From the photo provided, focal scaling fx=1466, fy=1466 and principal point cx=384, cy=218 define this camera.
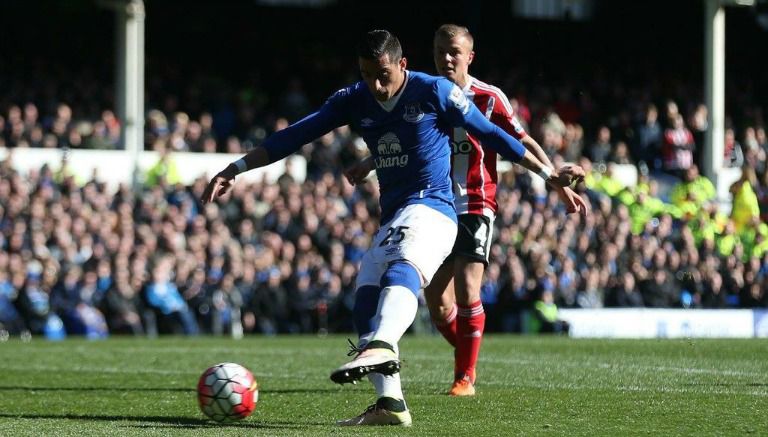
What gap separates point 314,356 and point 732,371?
5.04m

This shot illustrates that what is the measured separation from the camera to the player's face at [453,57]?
390 inches

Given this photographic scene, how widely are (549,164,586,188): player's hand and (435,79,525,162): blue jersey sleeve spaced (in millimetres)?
291

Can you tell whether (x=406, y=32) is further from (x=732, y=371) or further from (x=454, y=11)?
(x=732, y=371)

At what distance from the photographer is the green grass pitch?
7.80m

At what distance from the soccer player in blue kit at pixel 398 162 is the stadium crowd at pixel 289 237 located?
13959 mm

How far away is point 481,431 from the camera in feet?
24.5

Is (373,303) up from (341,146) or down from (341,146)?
down

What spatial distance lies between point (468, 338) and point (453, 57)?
1.93 meters

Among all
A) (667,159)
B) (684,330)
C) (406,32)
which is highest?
(406,32)

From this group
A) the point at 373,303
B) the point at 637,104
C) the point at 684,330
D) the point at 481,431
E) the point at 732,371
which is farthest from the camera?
the point at 637,104

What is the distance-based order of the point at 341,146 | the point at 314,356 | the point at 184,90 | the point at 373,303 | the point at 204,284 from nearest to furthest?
the point at 373,303
the point at 314,356
the point at 204,284
the point at 341,146
the point at 184,90

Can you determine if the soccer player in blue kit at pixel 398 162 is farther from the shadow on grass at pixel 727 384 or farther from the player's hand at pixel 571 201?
the shadow on grass at pixel 727 384

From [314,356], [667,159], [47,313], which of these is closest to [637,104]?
[667,159]

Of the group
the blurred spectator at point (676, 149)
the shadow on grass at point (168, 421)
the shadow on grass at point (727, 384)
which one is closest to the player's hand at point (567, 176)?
the shadow on grass at point (168, 421)
